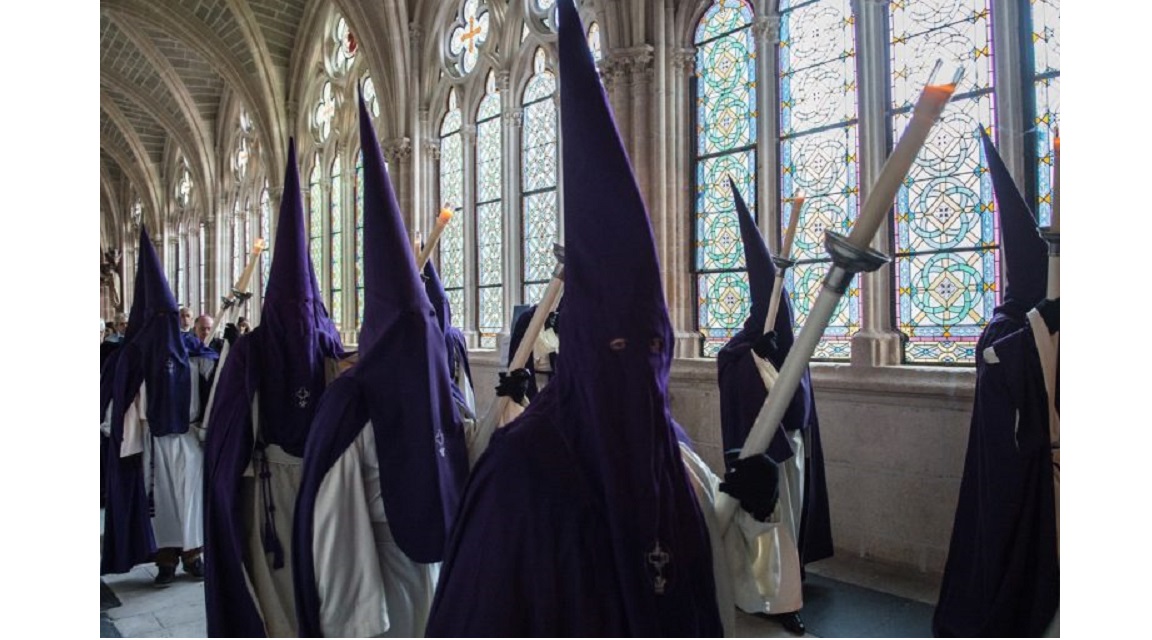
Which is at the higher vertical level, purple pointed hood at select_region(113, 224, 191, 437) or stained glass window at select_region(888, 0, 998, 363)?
stained glass window at select_region(888, 0, 998, 363)

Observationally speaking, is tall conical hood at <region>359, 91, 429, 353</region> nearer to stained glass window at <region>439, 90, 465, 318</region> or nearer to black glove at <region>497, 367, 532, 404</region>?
black glove at <region>497, 367, 532, 404</region>

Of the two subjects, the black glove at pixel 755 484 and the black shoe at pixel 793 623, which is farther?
the black shoe at pixel 793 623

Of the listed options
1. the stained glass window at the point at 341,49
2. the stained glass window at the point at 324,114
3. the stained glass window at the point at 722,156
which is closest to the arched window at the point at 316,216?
the stained glass window at the point at 324,114

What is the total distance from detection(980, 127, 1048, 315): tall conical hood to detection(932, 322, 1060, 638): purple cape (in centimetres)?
16

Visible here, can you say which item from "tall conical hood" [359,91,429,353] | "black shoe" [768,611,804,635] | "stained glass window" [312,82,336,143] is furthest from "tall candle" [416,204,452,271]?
"stained glass window" [312,82,336,143]

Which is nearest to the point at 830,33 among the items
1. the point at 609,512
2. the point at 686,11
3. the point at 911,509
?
the point at 686,11

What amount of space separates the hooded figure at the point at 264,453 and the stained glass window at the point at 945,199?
3.93m

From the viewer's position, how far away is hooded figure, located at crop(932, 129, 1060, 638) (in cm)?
250

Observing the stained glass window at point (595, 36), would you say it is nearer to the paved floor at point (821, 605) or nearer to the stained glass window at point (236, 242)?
the paved floor at point (821, 605)

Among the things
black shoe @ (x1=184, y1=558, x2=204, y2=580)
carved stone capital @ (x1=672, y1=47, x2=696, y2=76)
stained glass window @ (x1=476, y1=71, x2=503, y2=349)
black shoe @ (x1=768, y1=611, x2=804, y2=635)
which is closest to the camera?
black shoe @ (x1=768, y1=611, x2=804, y2=635)

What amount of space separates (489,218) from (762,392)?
5864 millimetres

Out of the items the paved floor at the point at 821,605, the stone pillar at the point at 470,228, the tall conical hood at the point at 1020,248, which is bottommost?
the paved floor at the point at 821,605

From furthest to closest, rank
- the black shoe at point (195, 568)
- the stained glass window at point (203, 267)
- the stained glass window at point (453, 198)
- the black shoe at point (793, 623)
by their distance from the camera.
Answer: the stained glass window at point (203, 267) → the stained glass window at point (453, 198) → the black shoe at point (195, 568) → the black shoe at point (793, 623)

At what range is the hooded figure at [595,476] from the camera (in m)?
1.48
